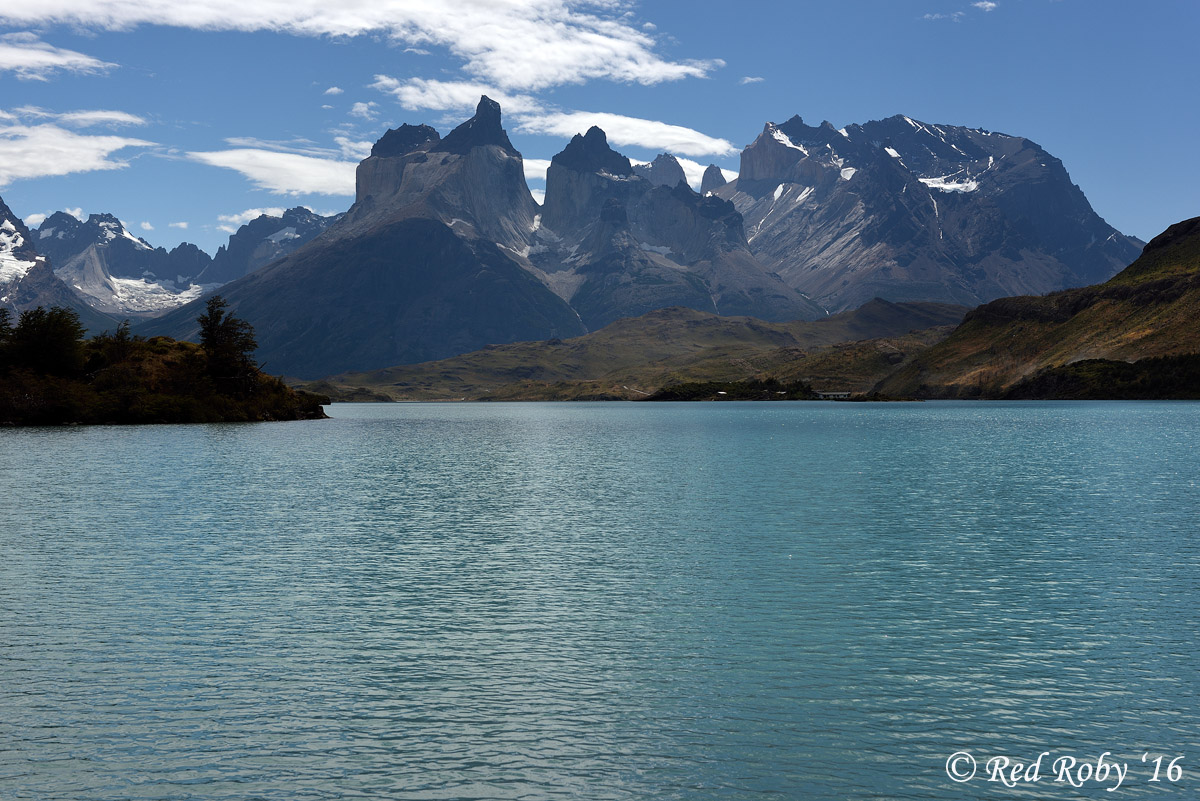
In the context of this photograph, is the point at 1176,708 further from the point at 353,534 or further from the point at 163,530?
the point at 163,530

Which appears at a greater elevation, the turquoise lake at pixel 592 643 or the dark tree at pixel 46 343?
the dark tree at pixel 46 343

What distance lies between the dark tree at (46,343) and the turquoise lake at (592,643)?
124498 millimetres

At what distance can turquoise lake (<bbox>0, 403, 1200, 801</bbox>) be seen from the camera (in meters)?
23.4

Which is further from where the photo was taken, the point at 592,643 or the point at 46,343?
the point at 46,343

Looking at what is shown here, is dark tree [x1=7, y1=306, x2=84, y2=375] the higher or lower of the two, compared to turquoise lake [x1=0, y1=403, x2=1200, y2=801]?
higher

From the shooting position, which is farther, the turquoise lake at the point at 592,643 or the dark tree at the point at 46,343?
the dark tree at the point at 46,343

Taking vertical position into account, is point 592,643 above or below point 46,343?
below

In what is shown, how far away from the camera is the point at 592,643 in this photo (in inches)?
1372

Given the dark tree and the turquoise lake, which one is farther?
the dark tree

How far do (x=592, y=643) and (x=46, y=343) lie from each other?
188195mm

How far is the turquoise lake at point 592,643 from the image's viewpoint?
23.4 m

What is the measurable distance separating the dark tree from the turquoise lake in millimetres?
124498

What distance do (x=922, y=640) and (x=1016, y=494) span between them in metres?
51.6

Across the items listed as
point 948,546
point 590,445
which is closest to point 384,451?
point 590,445
